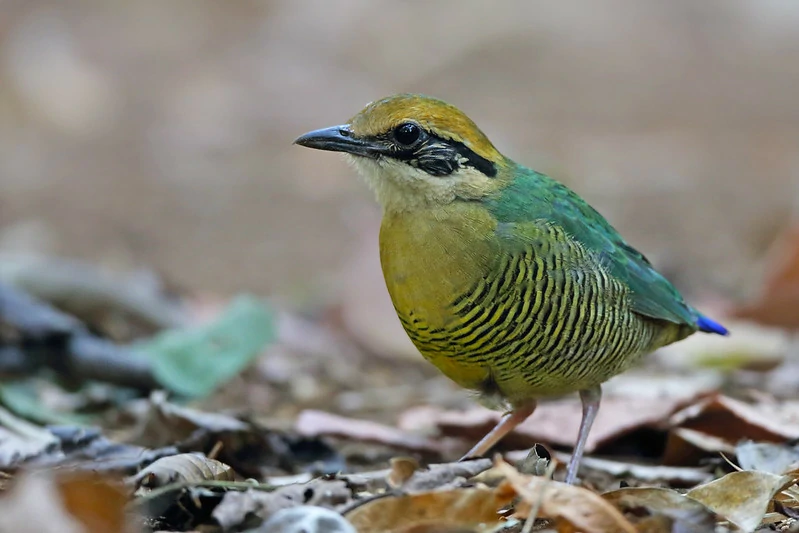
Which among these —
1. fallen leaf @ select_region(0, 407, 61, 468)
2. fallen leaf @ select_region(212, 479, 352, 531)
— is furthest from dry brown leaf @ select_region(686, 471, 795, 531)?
fallen leaf @ select_region(0, 407, 61, 468)

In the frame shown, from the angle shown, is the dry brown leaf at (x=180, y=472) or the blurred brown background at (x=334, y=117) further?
the blurred brown background at (x=334, y=117)

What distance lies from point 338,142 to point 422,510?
180 centimetres

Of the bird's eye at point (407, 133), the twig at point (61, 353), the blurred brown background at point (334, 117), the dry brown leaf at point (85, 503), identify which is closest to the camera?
the dry brown leaf at point (85, 503)

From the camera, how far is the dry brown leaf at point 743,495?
12.0 ft

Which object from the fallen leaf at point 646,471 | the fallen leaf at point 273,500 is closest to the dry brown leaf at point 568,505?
the fallen leaf at point 273,500

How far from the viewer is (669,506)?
11.4 feet

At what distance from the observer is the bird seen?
14.3 feet

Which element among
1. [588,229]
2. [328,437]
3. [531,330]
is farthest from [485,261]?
[328,437]

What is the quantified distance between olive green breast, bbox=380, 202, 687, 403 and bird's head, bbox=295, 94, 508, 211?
0.27 ft

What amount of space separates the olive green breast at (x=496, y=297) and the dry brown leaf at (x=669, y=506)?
3.07 ft

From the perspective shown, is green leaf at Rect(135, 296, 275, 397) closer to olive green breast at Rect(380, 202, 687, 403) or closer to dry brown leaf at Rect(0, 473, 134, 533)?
olive green breast at Rect(380, 202, 687, 403)

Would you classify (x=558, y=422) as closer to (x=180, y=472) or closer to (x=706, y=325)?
(x=706, y=325)

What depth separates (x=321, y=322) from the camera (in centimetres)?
847

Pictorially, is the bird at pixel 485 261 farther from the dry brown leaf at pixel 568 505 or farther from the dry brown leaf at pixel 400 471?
the dry brown leaf at pixel 568 505
